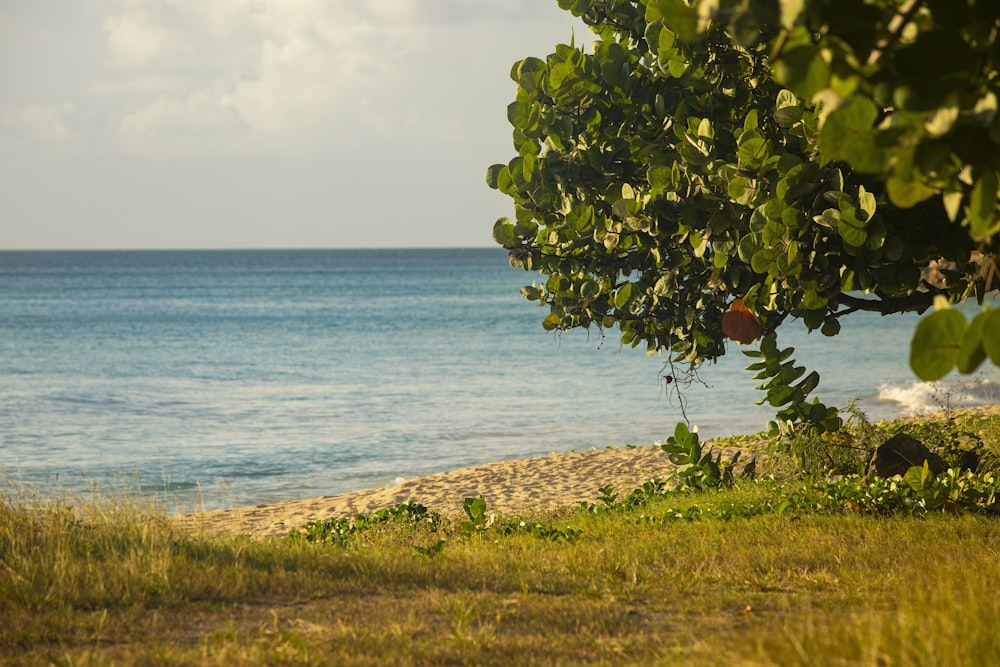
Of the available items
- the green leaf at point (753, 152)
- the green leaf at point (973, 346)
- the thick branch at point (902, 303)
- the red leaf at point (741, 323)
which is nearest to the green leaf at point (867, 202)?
the green leaf at point (753, 152)

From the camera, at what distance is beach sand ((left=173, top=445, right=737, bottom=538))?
47.0 feet

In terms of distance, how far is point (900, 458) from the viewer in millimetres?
10023

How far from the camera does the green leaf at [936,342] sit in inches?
129

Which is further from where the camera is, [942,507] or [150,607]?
[942,507]

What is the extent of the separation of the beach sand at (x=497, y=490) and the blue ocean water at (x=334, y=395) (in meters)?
0.95

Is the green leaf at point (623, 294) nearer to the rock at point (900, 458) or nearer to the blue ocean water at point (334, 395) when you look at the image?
the rock at point (900, 458)

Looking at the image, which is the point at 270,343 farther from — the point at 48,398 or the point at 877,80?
the point at 877,80

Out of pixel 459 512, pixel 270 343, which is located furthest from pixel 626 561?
pixel 270 343

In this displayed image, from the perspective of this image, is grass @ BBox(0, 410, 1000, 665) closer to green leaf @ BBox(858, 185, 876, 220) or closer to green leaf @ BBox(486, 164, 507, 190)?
green leaf @ BBox(858, 185, 876, 220)

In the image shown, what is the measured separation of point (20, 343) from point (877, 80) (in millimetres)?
49637

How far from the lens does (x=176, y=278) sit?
399 feet

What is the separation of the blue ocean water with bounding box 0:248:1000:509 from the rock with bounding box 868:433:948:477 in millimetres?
2098

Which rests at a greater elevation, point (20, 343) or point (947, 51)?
point (947, 51)

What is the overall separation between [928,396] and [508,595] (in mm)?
23597
